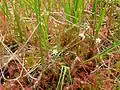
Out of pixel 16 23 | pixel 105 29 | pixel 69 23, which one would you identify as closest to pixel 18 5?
pixel 16 23

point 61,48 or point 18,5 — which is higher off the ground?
point 18,5

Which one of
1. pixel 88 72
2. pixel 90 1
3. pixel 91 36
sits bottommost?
pixel 88 72

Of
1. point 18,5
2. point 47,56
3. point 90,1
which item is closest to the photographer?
point 47,56

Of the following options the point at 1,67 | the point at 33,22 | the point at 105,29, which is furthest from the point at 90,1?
the point at 1,67

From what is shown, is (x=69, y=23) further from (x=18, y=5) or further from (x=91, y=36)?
(x=18, y=5)

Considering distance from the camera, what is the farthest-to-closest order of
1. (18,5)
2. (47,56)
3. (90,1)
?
(90,1) < (18,5) < (47,56)

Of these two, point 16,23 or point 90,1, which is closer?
point 16,23
